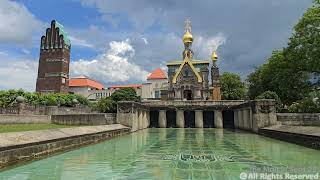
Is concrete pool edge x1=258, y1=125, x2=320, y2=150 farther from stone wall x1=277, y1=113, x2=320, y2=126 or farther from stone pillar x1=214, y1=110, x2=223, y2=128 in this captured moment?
stone pillar x1=214, y1=110, x2=223, y2=128

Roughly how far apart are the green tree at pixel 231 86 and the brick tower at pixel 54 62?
60.9m

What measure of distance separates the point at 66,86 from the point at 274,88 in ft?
285

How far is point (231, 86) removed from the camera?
93188mm

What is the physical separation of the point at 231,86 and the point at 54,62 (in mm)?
69392

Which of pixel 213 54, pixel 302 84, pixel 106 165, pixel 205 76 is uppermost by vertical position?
pixel 213 54

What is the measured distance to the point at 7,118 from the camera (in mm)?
28859

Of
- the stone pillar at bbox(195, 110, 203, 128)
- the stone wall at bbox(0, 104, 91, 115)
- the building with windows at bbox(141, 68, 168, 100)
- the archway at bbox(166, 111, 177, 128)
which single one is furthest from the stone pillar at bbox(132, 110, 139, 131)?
the building with windows at bbox(141, 68, 168, 100)

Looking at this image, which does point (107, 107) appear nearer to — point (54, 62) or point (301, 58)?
point (301, 58)

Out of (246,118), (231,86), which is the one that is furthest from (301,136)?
(231,86)

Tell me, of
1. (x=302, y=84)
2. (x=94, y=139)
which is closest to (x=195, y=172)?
(x=94, y=139)

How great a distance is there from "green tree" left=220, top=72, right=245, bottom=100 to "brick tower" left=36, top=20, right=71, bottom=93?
60.9m

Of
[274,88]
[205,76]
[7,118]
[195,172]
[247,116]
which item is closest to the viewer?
[195,172]

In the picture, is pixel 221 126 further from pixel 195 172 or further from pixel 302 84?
pixel 195 172

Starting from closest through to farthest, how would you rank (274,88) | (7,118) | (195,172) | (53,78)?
(195,172) < (7,118) < (274,88) < (53,78)
